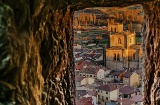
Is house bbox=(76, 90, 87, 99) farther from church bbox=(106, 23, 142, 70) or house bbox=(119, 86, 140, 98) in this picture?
church bbox=(106, 23, 142, 70)

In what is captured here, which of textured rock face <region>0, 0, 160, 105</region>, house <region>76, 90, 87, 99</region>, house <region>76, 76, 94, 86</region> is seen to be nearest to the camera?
textured rock face <region>0, 0, 160, 105</region>

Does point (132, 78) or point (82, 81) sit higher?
point (82, 81)

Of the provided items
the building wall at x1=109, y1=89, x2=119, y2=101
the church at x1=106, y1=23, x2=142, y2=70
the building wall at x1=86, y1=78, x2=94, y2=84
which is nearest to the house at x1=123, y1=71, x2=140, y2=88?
the church at x1=106, y1=23, x2=142, y2=70

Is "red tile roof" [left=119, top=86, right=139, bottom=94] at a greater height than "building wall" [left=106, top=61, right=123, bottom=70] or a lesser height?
lesser

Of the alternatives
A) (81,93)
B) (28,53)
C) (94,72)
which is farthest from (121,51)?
(28,53)

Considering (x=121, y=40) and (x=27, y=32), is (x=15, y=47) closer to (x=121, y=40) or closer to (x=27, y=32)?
(x=27, y=32)

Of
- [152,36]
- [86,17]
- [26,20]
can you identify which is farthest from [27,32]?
[86,17]

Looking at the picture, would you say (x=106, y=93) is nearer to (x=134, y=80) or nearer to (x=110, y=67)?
(x=134, y=80)

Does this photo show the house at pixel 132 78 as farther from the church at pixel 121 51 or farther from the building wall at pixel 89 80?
the building wall at pixel 89 80
